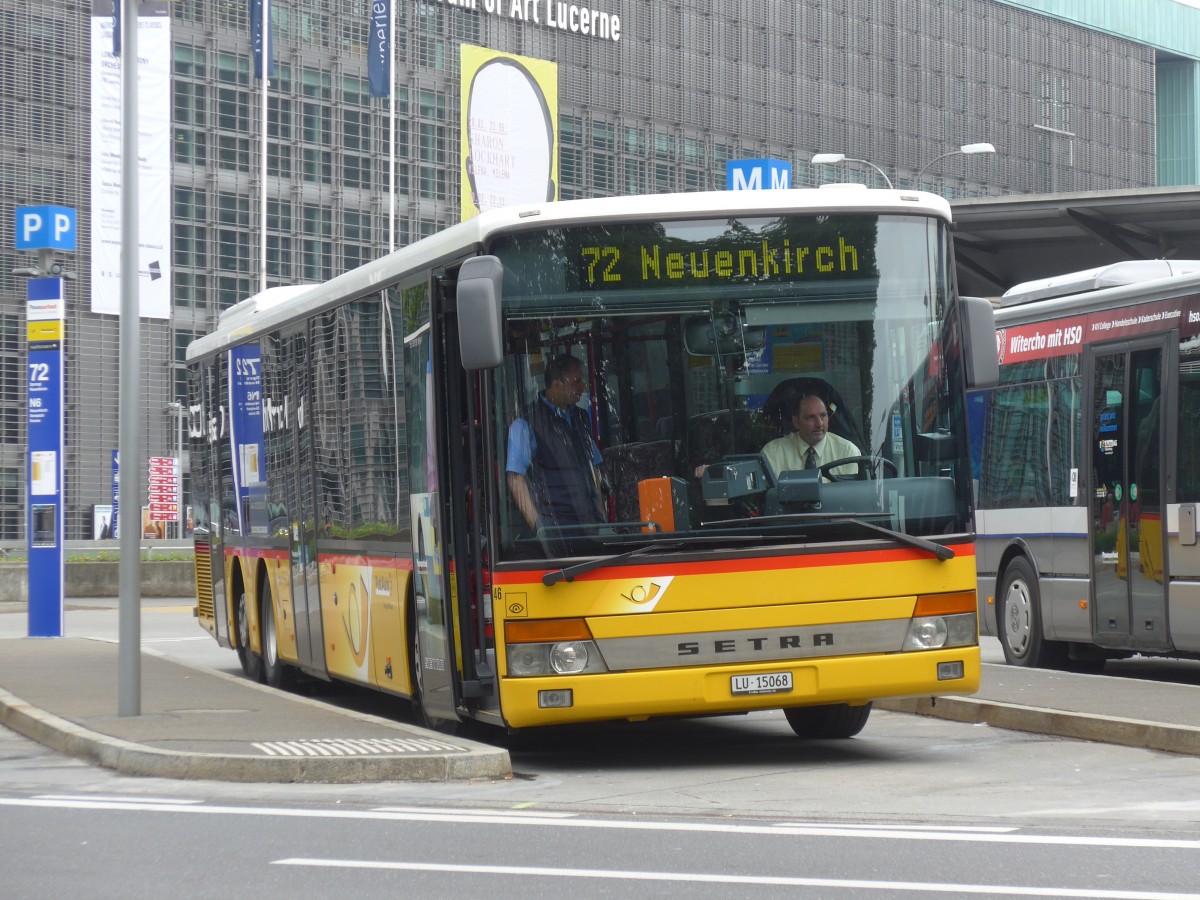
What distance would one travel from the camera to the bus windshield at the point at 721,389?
9984 millimetres

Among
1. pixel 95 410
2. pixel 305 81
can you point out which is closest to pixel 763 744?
pixel 95 410

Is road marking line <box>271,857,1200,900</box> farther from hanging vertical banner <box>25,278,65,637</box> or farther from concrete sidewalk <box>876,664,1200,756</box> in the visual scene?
hanging vertical banner <box>25,278,65,637</box>

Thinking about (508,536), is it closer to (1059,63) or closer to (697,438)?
(697,438)

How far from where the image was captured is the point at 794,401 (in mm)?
10031

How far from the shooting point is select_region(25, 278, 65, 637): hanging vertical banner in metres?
24.7

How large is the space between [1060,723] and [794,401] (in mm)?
3286

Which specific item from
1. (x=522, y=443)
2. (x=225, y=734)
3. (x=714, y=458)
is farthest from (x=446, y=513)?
(x=225, y=734)

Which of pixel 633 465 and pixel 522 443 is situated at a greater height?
pixel 522 443

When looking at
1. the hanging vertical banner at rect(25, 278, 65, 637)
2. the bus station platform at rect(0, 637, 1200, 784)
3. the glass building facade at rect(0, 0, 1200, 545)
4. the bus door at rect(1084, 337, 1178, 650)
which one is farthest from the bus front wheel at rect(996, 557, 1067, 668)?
the glass building facade at rect(0, 0, 1200, 545)

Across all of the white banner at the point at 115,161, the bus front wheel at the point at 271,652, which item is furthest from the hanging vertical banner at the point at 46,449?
the white banner at the point at 115,161

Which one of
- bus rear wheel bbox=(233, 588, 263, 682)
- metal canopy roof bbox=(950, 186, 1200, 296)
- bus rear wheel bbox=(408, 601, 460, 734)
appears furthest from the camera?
metal canopy roof bbox=(950, 186, 1200, 296)

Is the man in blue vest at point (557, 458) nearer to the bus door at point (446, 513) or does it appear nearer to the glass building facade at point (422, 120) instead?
the bus door at point (446, 513)

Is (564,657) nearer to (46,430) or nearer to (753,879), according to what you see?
(753,879)

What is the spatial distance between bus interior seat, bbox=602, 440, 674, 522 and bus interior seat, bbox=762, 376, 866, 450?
555mm
